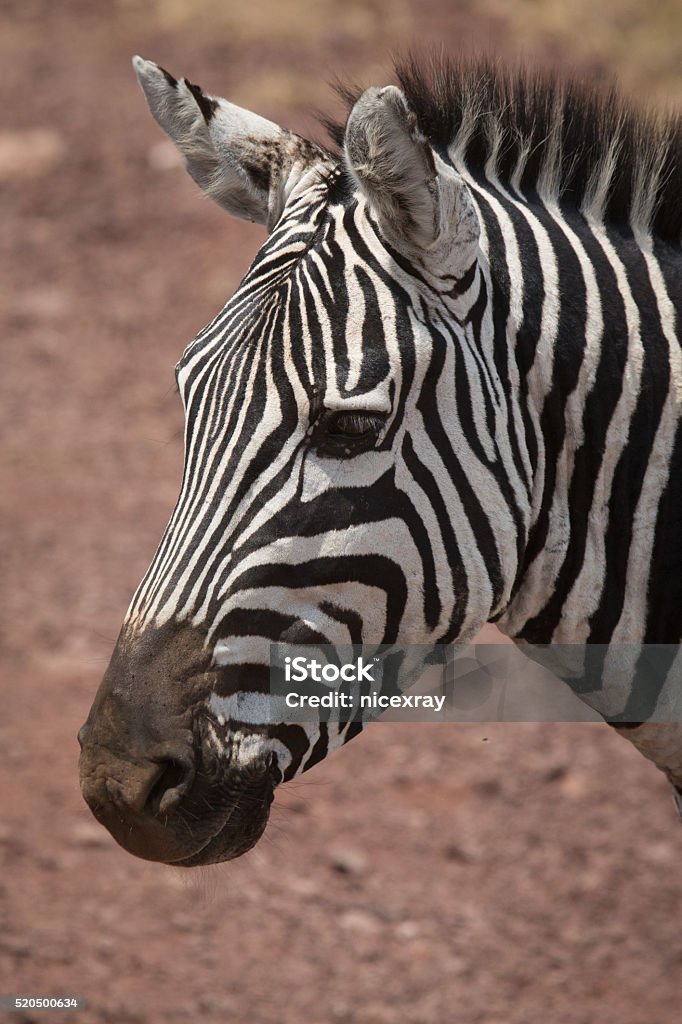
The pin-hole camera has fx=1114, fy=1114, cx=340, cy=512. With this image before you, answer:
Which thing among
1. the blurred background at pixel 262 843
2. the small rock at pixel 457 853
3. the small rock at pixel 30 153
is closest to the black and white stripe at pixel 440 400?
the blurred background at pixel 262 843

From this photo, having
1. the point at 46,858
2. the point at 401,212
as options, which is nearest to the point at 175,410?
the point at 46,858

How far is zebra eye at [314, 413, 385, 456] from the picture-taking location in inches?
98.7

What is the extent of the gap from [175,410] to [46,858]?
16.7 feet

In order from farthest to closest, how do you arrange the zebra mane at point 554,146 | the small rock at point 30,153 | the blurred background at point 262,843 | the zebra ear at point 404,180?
the small rock at point 30,153, the blurred background at point 262,843, the zebra mane at point 554,146, the zebra ear at point 404,180

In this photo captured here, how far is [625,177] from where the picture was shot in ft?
9.75

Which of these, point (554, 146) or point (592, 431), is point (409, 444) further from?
point (554, 146)

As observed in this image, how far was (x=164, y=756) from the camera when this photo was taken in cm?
245

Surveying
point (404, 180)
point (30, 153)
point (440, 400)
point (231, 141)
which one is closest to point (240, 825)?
point (440, 400)

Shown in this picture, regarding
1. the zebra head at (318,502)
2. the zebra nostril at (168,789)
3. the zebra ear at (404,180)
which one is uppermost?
the zebra ear at (404,180)

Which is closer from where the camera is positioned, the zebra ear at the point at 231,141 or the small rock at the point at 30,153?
the zebra ear at the point at 231,141

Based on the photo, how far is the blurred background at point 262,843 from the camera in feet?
17.4

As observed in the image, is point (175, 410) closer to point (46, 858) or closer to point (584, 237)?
point (46, 858)

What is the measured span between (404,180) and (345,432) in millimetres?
575

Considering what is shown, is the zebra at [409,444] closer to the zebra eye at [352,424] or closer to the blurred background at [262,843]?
the zebra eye at [352,424]
